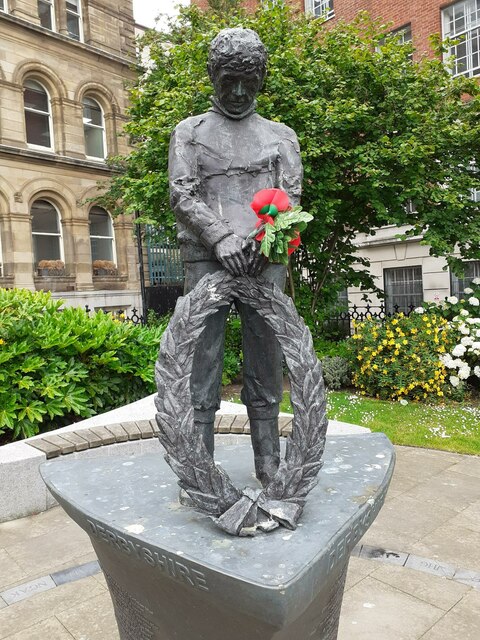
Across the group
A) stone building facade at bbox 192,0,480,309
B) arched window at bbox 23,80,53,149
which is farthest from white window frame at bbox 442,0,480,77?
arched window at bbox 23,80,53,149

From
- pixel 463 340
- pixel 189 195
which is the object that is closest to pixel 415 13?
pixel 463 340

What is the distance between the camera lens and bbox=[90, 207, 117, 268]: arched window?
2053 centimetres

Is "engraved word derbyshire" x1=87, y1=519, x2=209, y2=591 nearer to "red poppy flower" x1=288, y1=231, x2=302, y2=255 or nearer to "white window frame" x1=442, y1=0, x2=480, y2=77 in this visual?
"red poppy flower" x1=288, y1=231, x2=302, y2=255

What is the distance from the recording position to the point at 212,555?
6.57ft

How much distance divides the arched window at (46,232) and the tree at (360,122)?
9.34 m

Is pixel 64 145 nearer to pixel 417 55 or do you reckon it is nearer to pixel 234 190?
pixel 417 55

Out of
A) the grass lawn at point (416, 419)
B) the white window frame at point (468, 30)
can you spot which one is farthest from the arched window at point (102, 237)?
the white window frame at point (468, 30)

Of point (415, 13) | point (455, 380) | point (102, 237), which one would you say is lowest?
point (455, 380)

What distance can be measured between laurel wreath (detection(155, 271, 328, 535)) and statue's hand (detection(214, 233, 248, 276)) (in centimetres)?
5

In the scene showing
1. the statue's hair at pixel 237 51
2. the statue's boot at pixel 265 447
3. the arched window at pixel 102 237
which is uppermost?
the arched window at pixel 102 237

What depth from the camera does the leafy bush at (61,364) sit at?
5641 mm

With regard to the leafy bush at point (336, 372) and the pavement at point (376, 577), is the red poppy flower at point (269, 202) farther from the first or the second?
the leafy bush at point (336, 372)

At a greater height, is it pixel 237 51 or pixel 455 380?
pixel 237 51

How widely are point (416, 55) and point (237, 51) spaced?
16.7 m
